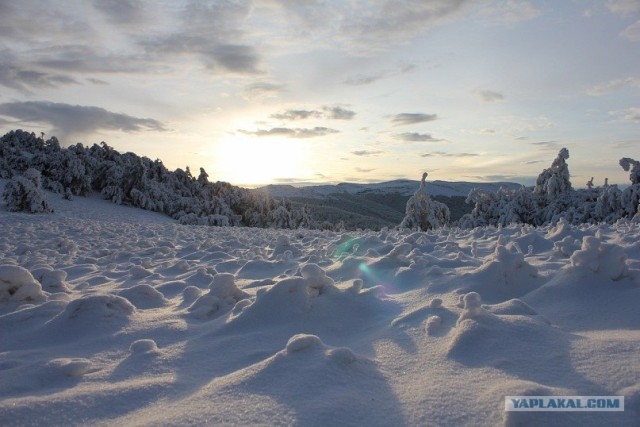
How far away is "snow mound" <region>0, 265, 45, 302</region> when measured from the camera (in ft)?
11.2

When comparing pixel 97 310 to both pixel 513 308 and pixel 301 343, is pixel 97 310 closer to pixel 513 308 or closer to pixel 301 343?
pixel 301 343

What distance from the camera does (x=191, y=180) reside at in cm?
2609

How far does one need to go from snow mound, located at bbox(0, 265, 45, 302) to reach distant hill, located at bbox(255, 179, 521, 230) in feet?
66.0

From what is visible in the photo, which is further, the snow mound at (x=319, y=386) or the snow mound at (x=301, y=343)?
the snow mound at (x=301, y=343)

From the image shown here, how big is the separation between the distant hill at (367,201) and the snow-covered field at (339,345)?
18.8 m

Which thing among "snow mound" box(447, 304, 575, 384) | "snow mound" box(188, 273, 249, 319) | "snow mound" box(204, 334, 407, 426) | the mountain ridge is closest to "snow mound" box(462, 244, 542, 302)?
"snow mound" box(447, 304, 575, 384)

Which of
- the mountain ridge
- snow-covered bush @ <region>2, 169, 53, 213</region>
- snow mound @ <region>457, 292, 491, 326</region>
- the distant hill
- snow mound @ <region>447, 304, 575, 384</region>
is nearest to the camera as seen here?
snow mound @ <region>447, 304, 575, 384</region>

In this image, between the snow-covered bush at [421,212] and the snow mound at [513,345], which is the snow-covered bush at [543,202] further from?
the snow mound at [513,345]

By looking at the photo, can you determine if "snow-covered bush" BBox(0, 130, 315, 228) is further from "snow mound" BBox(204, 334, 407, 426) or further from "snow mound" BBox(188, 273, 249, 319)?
"snow mound" BBox(204, 334, 407, 426)

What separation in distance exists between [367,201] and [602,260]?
6936 cm

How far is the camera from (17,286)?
138 inches

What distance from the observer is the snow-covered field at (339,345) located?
1632 mm

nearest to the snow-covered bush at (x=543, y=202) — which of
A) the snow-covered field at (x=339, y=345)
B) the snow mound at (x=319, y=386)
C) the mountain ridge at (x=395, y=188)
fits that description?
the snow-covered field at (x=339, y=345)

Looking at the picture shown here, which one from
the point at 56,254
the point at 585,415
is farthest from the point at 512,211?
the point at 585,415
